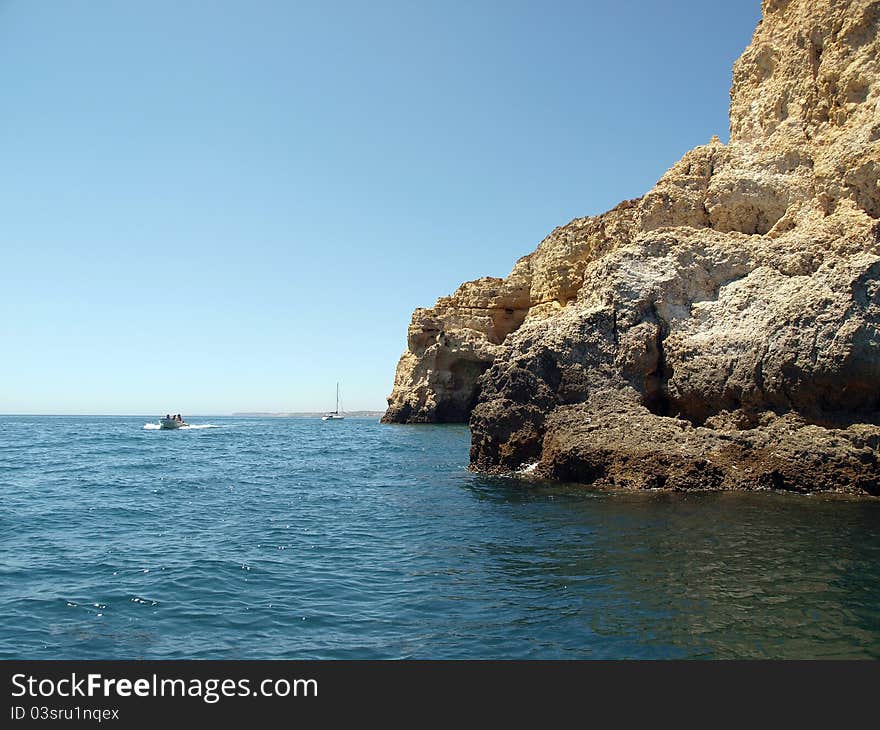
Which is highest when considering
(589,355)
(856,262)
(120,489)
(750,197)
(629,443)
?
(750,197)

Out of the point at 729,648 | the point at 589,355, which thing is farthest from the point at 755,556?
the point at 589,355

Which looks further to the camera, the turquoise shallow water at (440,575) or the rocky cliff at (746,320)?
the rocky cliff at (746,320)

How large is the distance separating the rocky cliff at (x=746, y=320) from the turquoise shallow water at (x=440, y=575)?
2.28m

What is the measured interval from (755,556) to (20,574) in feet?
43.9

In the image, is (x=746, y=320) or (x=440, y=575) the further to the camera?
(x=746, y=320)

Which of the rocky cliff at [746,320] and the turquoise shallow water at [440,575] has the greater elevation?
the rocky cliff at [746,320]

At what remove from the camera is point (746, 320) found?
21078mm

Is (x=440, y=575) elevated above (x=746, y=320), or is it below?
below

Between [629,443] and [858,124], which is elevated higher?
[858,124]

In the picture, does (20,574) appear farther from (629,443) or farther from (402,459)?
(402,459)

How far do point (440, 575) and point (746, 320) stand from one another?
15.2 m

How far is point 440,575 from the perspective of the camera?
11211 millimetres

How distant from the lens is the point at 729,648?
305 inches

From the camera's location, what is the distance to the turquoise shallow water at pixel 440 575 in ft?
26.5
